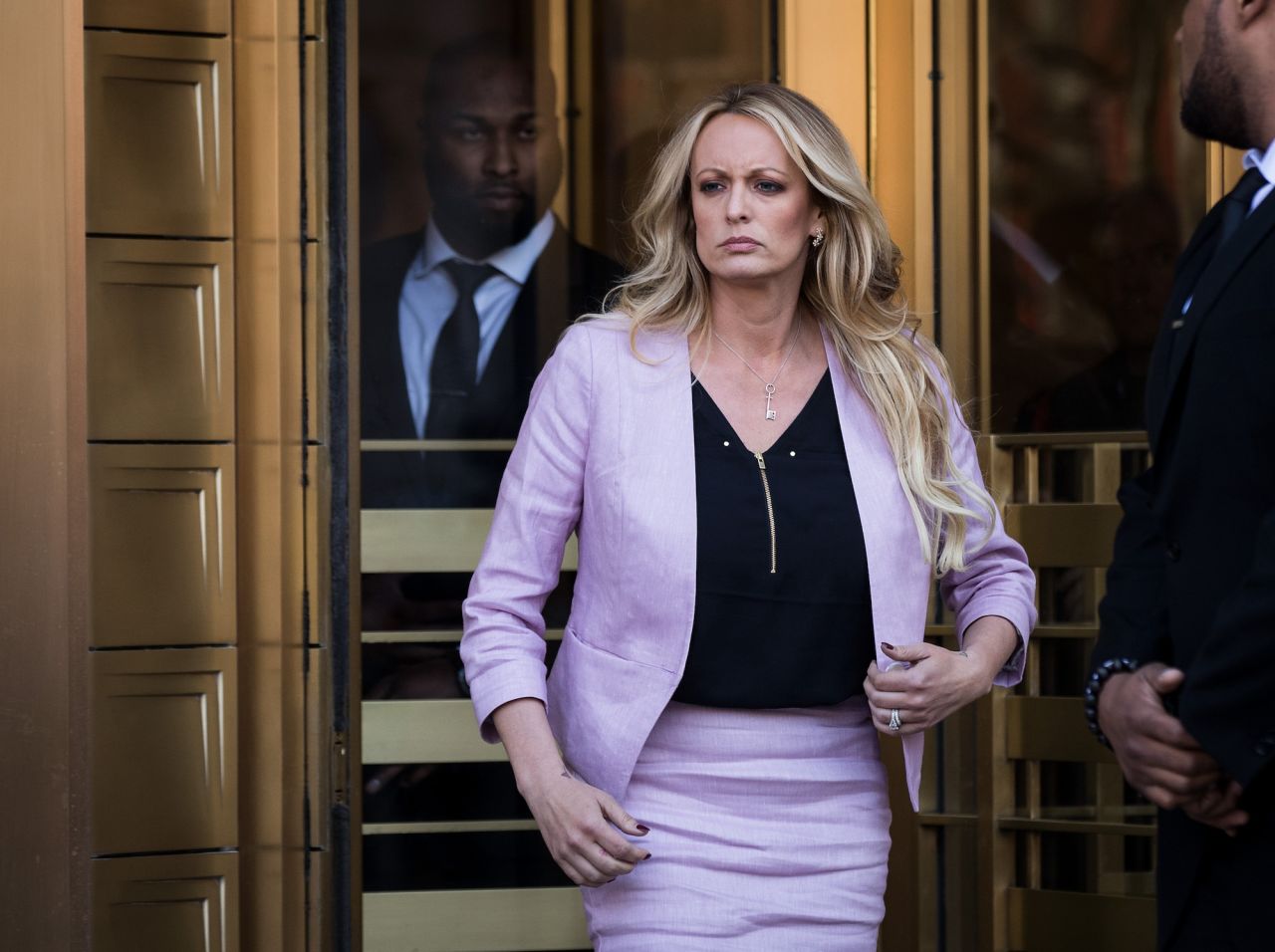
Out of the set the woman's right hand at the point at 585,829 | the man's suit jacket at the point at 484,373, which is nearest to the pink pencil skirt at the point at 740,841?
the woman's right hand at the point at 585,829

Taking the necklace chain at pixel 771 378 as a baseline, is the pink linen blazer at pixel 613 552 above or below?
below

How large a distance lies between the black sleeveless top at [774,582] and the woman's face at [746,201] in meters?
0.25

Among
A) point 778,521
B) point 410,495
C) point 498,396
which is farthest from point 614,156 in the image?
point 778,521

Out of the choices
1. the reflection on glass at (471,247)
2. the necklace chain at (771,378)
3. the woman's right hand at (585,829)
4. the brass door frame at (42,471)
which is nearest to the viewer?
the woman's right hand at (585,829)

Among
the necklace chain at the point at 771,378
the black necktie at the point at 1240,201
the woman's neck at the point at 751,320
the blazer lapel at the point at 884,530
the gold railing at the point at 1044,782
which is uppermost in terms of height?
the black necktie at the point at 1240,201

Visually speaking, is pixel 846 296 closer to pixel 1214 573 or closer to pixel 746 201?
pixel 746 201

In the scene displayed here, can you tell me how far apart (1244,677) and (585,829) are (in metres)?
0.82

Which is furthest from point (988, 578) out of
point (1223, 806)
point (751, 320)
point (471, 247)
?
point (471, 247)

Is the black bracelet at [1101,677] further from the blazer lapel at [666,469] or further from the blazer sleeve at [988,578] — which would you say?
the blazer lapel at [666,469]

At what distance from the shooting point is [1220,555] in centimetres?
197

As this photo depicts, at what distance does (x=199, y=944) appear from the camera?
3295 mm

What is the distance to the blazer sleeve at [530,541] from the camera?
230cm

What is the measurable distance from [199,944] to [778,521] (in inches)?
64.1

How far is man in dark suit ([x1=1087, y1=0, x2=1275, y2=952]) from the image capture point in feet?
6.04
